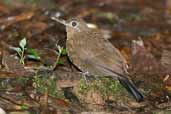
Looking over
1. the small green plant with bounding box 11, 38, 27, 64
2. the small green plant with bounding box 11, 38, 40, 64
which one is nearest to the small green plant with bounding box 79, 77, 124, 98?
the small green plant with bounding box 11, 38, 40, 64

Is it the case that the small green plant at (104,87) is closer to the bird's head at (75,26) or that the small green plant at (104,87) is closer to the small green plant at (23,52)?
the small green plant at (23,52)

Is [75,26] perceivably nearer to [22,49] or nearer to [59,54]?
[59,54]

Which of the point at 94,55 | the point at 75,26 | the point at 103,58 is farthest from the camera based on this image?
the point at 75,26

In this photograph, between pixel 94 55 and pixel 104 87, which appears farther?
pixel 94 55

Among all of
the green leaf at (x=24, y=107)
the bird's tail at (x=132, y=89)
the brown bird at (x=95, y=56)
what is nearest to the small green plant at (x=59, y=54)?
the brown bird at (x=95, y=56)

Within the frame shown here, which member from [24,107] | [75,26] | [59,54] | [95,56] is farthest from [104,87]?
[75,26]

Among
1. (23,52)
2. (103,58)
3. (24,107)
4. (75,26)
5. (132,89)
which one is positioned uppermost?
(75,26)

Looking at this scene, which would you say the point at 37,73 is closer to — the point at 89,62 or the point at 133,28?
the point at 89,62

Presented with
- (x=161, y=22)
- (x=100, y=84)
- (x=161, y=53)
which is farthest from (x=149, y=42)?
(x=100, y=84)
